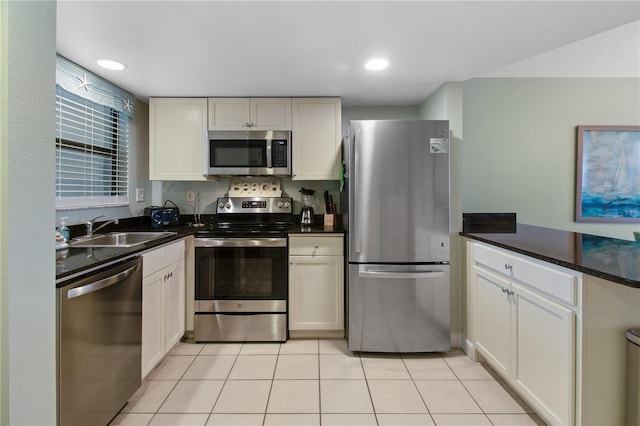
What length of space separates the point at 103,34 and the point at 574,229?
3966mm

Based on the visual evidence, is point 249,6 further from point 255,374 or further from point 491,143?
point 491,143

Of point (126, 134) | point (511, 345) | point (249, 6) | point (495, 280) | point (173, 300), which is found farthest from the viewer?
point (126, 134)

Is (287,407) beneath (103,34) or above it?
beneath

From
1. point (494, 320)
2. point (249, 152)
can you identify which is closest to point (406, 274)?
point (494, 320)

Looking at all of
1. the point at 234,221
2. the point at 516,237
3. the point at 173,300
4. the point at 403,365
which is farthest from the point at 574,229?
the point at 173,300

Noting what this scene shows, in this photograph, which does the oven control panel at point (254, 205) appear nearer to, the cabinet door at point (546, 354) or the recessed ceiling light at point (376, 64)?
the recessed ceiling light at point (376, 64)

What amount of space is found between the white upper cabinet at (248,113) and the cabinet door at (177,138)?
0.11m

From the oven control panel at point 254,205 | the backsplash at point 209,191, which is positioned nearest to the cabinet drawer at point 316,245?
the oven control panel at point 254,205

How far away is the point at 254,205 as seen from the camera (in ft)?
10.0

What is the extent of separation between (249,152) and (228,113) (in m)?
0.40

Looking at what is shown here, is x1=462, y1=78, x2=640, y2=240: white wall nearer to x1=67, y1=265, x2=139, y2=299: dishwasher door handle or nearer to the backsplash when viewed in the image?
the backsplash

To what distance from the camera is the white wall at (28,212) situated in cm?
79

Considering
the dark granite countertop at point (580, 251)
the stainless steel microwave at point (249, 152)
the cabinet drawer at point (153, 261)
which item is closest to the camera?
the dark granite countertop at point (580, 251)

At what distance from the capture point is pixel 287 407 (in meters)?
1.81
